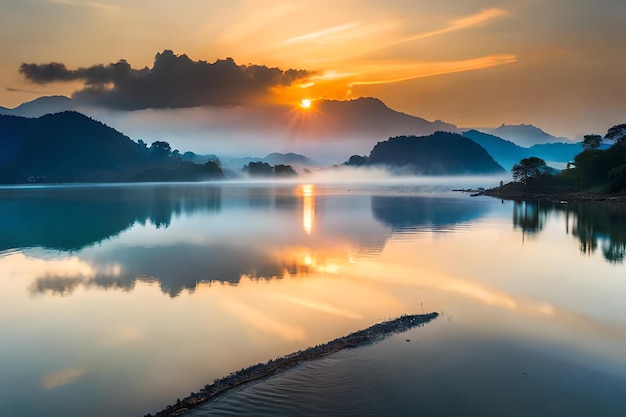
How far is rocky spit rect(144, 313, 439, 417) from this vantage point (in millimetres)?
9219

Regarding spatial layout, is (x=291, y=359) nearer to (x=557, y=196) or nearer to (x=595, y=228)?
(x=595, y=228)

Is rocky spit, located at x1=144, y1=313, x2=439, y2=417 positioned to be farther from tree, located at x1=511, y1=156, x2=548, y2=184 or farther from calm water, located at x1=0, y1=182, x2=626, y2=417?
tree, located at x1=511, y1=156, x2=548, y2=184

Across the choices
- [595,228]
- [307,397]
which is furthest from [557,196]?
[307,397]

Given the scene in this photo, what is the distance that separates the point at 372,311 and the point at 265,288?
5373mm

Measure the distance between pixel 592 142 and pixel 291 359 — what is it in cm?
11159

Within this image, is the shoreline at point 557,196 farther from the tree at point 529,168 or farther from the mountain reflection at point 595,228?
the mountain reflection at point 595,228

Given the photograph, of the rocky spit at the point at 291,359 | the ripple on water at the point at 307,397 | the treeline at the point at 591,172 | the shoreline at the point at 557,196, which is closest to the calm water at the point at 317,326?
the ripple on water at the point at 307,397

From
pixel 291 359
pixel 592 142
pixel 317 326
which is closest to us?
pixel 291 359

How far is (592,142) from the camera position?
102m

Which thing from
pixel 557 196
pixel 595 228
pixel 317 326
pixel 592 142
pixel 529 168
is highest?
pixel 592 142

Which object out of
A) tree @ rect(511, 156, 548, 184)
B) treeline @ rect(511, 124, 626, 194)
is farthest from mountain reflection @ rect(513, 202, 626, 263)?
tree @ rect(511, 156, 548, 184)

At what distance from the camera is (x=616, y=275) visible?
21.8 m

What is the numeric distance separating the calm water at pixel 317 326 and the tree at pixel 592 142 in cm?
8250

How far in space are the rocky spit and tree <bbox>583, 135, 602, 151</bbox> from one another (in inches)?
4124
